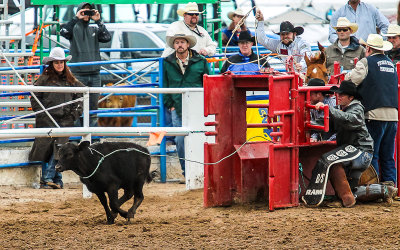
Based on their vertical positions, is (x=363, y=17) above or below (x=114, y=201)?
above

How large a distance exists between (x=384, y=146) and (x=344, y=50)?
187cm

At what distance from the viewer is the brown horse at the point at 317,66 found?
10461 millimetres

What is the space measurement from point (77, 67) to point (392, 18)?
11931 mm

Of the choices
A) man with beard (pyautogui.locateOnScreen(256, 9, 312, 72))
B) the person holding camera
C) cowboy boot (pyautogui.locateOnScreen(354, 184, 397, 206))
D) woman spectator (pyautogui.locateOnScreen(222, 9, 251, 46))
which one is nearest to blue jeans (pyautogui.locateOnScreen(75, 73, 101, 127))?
the person holding camera

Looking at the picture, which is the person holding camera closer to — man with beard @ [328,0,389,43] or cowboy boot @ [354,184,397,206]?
man with beard @ [328,0,389,43]

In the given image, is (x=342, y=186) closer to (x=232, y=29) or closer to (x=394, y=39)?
(x=394, y=39)

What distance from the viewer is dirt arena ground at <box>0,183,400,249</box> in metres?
7.28

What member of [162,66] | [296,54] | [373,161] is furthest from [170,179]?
[373,161]

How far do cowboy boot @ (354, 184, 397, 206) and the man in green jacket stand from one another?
3.12 metres

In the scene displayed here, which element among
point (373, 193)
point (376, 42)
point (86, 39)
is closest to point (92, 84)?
point (86, 39)

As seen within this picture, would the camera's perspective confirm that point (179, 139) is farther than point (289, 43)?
No

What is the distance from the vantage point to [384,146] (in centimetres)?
984

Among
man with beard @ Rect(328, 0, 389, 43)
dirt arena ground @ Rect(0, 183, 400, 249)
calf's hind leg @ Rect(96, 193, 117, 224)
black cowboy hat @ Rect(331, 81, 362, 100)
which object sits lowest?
dirt arena ground @ Rect(0, 183, 400, 249)

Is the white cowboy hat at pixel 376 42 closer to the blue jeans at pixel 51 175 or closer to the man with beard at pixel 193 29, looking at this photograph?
the man with beard at pixel 193 29
